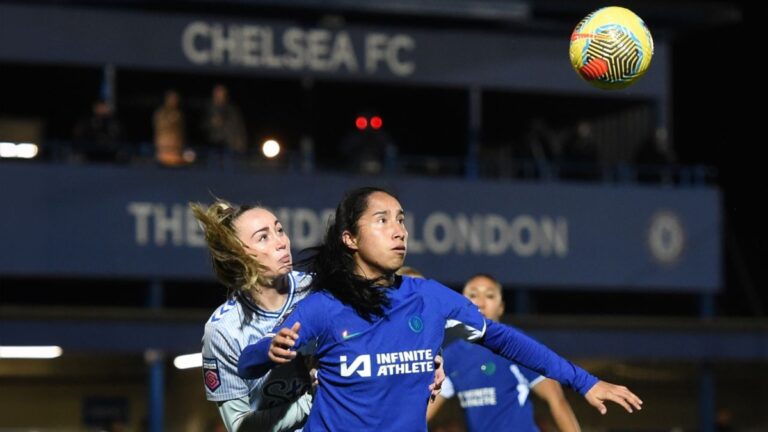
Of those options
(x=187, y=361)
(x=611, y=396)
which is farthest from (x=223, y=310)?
(x=187, y=361)

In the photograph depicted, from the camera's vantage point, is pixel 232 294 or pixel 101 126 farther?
pixel 101 126

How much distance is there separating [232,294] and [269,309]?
10.7 inches

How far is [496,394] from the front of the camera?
10.6 m

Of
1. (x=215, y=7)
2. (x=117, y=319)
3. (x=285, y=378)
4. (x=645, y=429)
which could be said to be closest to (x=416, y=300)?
(x=285, y=378)

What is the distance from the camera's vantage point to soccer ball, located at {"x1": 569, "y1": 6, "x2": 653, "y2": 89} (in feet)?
32.6

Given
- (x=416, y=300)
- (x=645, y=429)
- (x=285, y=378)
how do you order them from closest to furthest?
1. (x=416, y=300)
2. (x=285, y=378)
3. (x=645, y=429)

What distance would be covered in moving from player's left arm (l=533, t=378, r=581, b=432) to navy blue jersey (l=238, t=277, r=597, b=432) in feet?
11.5

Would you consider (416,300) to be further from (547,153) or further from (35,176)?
(547,153)

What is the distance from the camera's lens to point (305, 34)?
25.0m

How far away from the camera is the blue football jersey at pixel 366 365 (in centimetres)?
662

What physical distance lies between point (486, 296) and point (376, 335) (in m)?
3.84

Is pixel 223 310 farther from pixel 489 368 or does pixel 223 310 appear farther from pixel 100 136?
pixel 100 136

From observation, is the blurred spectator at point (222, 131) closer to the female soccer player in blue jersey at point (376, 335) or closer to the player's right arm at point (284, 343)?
the female soccer player in blue jersey at point (376, 335)

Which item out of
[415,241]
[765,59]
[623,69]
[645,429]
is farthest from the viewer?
[765,59]
